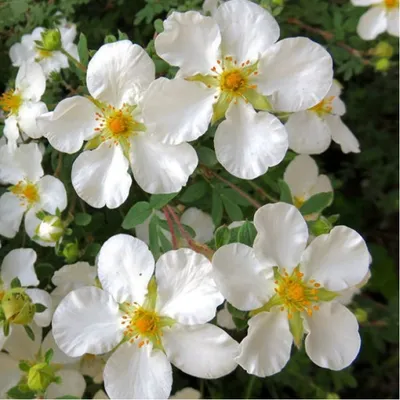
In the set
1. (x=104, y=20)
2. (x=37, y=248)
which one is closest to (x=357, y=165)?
(x=104, y=20)

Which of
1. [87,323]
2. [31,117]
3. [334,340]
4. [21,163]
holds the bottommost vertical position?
[334,340]

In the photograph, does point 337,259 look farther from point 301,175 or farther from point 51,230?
point 51,230

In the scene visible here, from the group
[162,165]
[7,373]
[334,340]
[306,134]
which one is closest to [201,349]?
[334,340]

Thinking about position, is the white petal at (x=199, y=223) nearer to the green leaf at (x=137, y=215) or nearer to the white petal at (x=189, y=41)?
the green leaf at (x=137, y=215)

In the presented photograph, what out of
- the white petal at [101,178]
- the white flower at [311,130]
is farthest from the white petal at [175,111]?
the white flower at [311,130]

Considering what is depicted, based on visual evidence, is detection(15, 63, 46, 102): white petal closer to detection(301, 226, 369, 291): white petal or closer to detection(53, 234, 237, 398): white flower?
detection(53, 234, 237, 398): white flower

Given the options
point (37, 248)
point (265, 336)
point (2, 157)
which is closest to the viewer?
point (265, 336)

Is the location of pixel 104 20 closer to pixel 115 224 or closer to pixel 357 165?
pixel 115 224
